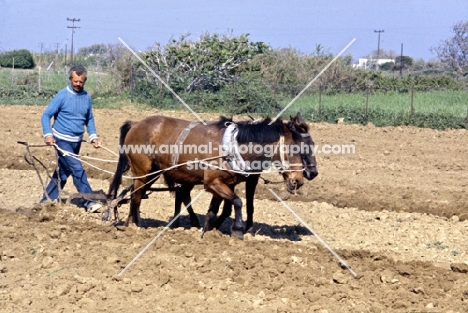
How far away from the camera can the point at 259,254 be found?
824 cm

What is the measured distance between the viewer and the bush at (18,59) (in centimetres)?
5812

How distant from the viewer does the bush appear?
58.1 meters

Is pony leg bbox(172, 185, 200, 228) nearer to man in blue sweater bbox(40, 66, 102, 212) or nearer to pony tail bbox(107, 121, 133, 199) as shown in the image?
pony tail bbox(107, 121, 133, 199)

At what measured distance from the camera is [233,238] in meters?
9.01

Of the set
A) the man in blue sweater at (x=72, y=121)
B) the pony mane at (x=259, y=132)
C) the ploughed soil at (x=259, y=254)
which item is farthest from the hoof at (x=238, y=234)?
the man in blue sweater at (x=72, y=121)

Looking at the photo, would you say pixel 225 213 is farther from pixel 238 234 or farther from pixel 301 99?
pixel 301 99

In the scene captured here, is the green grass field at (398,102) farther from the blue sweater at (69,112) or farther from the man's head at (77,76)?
the man's head at (77,76)

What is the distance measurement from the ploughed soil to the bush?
45416mm

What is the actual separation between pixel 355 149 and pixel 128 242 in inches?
434

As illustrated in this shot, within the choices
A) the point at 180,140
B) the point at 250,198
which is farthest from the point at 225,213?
the point at 180,140

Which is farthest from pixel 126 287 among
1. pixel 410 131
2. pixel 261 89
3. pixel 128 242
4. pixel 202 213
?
pixel 261 89

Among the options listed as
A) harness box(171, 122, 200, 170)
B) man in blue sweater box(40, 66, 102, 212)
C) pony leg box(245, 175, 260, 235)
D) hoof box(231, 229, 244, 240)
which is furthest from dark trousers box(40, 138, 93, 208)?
hoof box(231, 229, 244, 240)

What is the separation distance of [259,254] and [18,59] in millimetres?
53164

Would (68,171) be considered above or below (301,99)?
below
